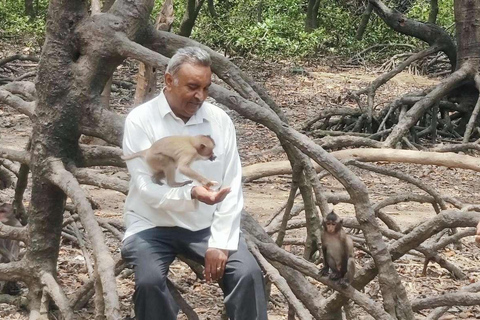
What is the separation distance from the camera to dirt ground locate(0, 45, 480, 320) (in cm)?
537

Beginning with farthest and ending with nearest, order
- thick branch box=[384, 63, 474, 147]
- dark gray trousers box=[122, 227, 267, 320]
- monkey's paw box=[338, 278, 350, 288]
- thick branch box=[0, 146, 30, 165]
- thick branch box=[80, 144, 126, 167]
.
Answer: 1. thick branch box=[384, 63, 474, 147]
2. thick branch box=[0, 146, 30, 165]
3. thick branch box=[80, 144, 126, 167]
4. monkey's paw box=[338, 278, 350, 288]
5. dark gray trousers box=[122, 227, 267, 320]

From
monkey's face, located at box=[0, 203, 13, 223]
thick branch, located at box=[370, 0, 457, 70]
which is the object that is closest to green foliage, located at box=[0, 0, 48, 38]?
thick branch, located at box=[370, 0, 457, 70]

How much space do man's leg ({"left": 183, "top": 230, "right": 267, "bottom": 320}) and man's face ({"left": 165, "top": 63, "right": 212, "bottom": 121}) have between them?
0.62 meters

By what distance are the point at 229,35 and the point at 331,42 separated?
2.93 metres

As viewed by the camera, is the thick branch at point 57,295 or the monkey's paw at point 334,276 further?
the thick branch at point 57,295

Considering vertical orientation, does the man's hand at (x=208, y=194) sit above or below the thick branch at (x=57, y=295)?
above

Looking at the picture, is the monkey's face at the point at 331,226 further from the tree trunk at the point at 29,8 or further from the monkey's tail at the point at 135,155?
the tree trunk at the point at 29,8

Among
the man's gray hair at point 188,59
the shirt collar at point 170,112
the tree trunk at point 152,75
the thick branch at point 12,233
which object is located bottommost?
the thick branch at point 12,233

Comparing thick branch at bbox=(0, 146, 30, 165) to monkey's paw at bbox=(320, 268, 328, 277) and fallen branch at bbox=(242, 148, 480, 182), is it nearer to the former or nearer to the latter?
fallen branch at bbox=(242, 148, 480, 182)

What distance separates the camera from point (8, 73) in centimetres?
1186

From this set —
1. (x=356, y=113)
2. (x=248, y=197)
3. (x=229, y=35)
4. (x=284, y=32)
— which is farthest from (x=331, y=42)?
(x=248, y=197)

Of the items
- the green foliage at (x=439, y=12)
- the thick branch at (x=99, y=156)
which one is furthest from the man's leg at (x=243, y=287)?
the green foliage at (x=439, y=12)

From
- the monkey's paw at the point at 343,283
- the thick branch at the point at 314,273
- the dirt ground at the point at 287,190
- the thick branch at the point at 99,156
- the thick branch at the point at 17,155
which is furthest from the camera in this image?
the dirt ground at the point at 287,190

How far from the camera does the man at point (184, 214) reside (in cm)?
323
